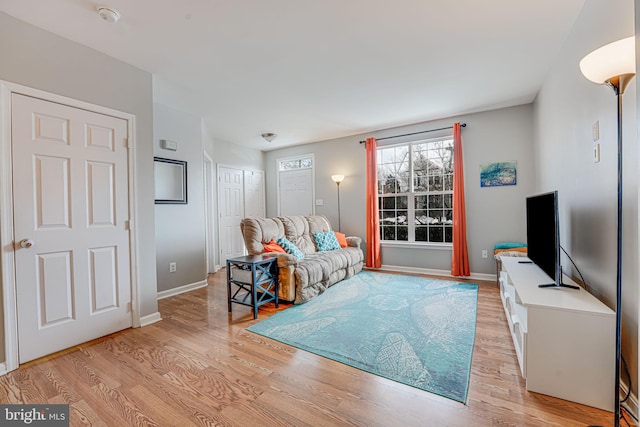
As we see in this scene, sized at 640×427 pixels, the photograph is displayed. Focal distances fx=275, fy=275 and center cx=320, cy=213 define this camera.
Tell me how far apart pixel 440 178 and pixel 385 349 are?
127 inches

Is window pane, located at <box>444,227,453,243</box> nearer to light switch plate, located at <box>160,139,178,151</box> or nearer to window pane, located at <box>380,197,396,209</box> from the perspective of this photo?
window pane, located at <box>380,197,396,209</box>

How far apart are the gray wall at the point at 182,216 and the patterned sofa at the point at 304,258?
0.89 metres

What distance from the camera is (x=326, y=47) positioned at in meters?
2.44

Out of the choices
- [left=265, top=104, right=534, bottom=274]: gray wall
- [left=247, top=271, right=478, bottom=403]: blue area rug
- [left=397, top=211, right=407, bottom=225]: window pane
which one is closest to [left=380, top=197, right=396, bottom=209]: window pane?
[left=397, top=211, right=407, bottom=225]: window pane

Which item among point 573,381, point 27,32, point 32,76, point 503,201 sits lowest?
point 573,381

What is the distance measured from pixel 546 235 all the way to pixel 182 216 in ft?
13.6

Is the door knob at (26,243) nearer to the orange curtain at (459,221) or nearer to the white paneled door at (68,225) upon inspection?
the white paneled door at (68,225)

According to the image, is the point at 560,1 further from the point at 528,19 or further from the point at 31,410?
the point at 31,410

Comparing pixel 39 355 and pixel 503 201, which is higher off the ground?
pixel 503 201

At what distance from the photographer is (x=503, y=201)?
401 cm

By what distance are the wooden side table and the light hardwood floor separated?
58cm

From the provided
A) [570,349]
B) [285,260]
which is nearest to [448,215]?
[285,260]

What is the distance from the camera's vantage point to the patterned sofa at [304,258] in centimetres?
325

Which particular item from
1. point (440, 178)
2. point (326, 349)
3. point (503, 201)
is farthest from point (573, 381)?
point (440, 178)
